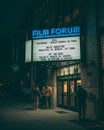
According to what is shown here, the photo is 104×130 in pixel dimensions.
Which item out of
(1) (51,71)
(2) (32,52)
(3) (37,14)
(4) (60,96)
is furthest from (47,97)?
(3) (37,14)

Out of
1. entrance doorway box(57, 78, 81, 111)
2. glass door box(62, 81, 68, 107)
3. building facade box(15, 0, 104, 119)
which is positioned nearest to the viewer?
building facade box(15, 0, 104, 119)

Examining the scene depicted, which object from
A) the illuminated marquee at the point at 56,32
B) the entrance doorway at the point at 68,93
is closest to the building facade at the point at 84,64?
the entrance doorway at the point at 68,93

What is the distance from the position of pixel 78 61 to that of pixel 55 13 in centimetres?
764

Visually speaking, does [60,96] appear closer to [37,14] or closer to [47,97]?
[47,97]

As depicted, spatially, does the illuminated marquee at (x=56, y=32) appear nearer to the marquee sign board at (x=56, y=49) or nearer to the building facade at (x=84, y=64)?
the marquee sign board at (x=56, y=49)

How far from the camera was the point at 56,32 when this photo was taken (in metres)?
19.4

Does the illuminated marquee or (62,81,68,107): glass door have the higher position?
the illuminated marquee

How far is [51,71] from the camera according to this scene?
24.5 m

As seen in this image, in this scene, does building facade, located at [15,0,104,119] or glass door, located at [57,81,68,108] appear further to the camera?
glass door, located at [57,81,68,108]

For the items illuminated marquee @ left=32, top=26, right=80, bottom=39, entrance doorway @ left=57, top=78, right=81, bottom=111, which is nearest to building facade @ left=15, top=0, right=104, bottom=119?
entrance doorway @ left=57, top=78, right=81, bottom=111

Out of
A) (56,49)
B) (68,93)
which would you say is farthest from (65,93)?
(56,49)

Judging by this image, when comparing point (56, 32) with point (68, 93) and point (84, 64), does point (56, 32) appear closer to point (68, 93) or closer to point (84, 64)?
point (84, 64)

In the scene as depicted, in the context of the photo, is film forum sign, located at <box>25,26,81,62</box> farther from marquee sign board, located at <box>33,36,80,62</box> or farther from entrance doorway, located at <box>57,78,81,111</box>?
entrance doorway, located at <box>57,78,81,111</box>

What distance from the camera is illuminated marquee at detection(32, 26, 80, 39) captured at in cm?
1847
